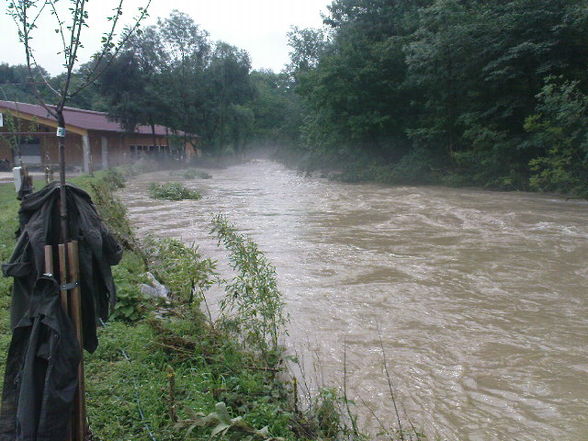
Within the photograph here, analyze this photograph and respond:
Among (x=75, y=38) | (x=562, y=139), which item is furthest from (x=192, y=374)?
(x=562, y=139)

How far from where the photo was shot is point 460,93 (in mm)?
24000

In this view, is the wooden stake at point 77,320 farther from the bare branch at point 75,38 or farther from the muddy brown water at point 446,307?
the muddy brown water at point 446,307

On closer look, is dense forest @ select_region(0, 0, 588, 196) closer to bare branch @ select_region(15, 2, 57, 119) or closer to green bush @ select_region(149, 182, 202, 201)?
green bush @ select_region(149, 182, 202, 201)

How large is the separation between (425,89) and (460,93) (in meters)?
3.18

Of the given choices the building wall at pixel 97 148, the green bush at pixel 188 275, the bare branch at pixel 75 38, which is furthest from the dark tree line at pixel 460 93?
the bare branch at pixel 75 38

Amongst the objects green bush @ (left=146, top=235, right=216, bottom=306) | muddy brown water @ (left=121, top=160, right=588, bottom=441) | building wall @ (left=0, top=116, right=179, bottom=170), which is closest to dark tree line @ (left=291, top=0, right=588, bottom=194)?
muddy brown water @ (left=121, top=160, right=588, bottom=441)

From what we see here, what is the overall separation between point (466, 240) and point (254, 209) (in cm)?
806

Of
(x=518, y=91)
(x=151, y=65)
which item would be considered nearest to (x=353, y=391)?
(x=518, y=91)

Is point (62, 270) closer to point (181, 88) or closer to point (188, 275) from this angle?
point (188, 275)

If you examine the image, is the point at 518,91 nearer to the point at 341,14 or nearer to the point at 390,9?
the point at 390,9

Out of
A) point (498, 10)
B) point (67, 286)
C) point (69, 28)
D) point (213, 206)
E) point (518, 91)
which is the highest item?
point (498, 10)

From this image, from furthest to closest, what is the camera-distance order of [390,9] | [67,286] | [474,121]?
[390,9]
[474,121]
[67,286]

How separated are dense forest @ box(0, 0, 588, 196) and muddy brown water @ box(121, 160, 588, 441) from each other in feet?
17.3

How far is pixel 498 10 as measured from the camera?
20.8 meters
